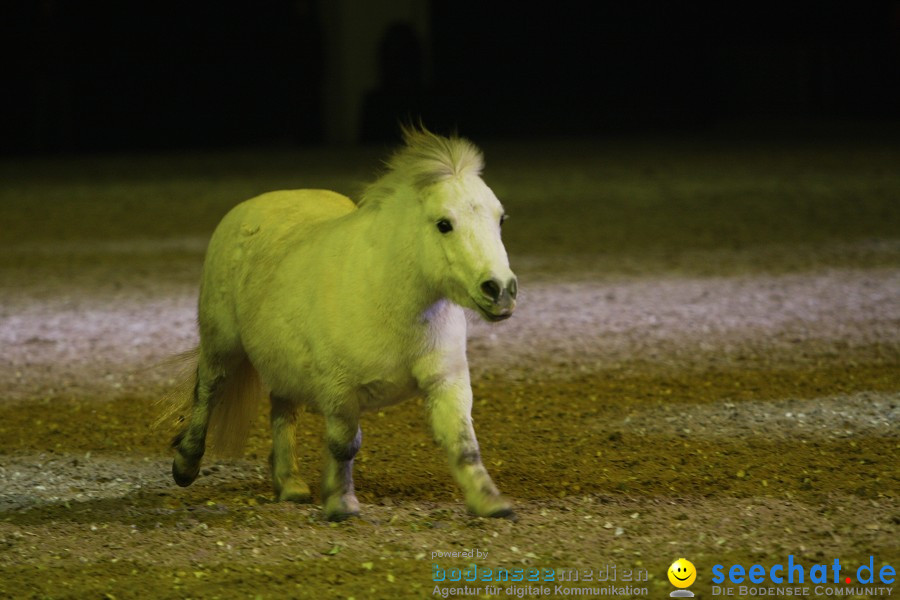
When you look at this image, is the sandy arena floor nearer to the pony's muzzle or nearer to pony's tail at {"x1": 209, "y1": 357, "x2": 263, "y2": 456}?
pony's tail at {"x1": 209, "y1": 357, "x2": 263, "y2": 456}

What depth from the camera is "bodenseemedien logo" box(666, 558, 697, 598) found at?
360 cm

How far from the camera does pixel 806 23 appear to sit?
1289 inches

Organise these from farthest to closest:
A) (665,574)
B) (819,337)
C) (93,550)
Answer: (819,337)
(93,550)
(665,574)

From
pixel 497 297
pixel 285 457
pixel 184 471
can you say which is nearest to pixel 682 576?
pixel 497 297

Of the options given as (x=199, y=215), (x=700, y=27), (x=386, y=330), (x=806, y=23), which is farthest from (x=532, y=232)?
(x=806, y=23)

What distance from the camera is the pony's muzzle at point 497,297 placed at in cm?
383

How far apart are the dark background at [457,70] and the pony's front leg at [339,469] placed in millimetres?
18868

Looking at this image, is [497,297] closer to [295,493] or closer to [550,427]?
[295,493]

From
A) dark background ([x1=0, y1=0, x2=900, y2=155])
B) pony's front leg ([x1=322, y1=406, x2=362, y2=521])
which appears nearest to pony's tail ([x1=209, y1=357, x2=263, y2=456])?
pony's front leg ([x1=322, y1=406, x2=362, y2=521])

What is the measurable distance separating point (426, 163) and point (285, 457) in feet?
4.31

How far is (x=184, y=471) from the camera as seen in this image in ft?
15.8

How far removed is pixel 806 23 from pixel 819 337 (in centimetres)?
2683

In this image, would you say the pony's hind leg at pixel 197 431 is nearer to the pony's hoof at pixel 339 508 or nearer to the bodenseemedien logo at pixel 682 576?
the pony's hoof at pixel 339 508

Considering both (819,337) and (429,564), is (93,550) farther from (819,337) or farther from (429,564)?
(819,337)
